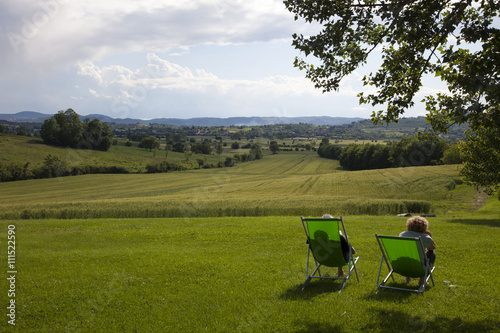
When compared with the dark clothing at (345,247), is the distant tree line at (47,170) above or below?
below

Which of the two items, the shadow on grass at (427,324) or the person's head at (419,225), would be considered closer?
the shadow on grass at (427,324)

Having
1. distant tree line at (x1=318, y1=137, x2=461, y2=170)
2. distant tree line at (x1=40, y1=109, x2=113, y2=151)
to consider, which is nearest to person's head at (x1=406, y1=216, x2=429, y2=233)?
distant tree line at (x1=318, y1=137, x2=461, y2=170)

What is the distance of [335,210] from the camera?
91.9 ft

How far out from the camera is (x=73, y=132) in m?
94.9

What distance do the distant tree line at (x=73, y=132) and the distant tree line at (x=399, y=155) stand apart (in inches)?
2677

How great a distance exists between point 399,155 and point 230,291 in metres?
80.3

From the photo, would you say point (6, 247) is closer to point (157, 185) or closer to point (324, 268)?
point (324, 268)

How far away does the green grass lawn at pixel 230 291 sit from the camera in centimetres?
588

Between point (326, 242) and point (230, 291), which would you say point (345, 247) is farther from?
point (230, 291)

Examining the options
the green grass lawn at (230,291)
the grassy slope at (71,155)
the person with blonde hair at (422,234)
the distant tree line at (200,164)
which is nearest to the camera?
the green grass lawn at (230,291)

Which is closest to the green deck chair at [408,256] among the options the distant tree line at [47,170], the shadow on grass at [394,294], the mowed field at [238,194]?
the shadow on grass at [394,294]

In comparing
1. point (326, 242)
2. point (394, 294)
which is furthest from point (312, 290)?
point (394, 294)

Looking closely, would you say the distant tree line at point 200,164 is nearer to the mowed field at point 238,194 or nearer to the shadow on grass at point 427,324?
the mowed field at point 238,194

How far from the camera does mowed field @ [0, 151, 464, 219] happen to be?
27.1m
